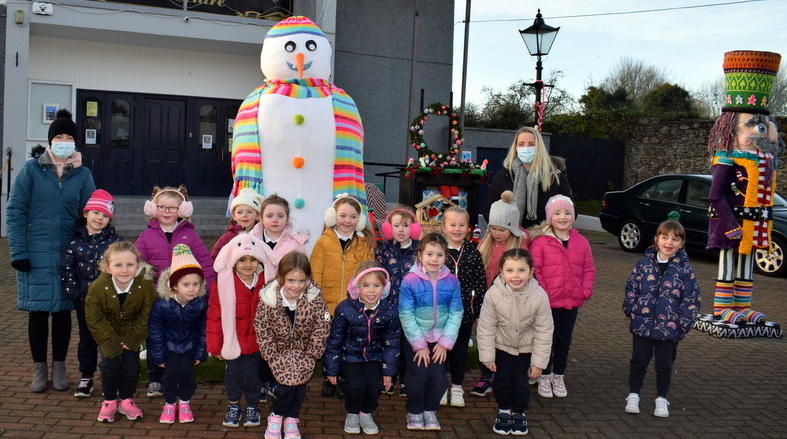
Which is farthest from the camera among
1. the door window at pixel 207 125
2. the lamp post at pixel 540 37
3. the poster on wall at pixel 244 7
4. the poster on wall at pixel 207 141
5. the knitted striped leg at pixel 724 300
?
the poster on wall at pixel 207 141

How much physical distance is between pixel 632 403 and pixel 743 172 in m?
3.43

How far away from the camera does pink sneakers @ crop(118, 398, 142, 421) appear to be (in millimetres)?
4555

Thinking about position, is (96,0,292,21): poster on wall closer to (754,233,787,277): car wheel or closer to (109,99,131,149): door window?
(109,99,131,149): door window

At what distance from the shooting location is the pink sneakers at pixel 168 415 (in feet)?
14.9

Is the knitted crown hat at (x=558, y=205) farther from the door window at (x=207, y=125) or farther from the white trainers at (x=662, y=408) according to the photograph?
the door window at (x=207, y=125)

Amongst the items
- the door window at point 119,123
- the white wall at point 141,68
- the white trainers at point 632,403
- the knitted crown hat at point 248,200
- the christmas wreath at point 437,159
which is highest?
the white wall at point 141,68

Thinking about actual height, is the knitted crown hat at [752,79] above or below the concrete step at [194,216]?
above

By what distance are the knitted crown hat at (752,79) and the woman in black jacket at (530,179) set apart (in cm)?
284

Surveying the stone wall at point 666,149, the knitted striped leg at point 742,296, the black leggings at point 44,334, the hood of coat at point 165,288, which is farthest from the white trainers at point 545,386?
the stone wall at point 666,149

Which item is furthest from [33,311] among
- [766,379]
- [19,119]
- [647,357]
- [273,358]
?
[19,119]

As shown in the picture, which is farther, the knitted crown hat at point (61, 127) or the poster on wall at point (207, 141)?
the poster on wall at point (207, 141)

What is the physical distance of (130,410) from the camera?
4.55 metres

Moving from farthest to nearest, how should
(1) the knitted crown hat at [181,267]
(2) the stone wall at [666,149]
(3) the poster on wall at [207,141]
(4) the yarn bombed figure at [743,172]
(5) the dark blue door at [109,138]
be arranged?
(2) the stone wall at [666,149]
(3) the poster on wall at [207,141]
(5) the dark blue door at [109,138]
(4) the yarn bombed figure at [743,172]
(1) the knitted crown hat at [181,267]

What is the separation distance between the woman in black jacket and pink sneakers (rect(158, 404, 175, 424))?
107 inches
